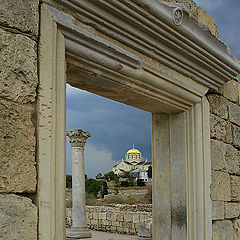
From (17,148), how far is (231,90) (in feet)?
9.08

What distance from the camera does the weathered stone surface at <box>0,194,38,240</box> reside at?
1465 millimetres

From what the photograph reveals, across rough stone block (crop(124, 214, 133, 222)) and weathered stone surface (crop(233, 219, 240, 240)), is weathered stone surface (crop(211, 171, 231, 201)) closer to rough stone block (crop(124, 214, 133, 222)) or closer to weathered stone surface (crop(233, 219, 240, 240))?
weathered stone surface (crop(233, 219, 240, 240))

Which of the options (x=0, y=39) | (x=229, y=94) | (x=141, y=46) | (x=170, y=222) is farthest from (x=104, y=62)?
(x=229, y=94)

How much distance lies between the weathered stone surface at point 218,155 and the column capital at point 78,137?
8.28 meters

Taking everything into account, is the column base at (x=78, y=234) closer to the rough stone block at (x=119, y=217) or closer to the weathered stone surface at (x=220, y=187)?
the rough stone block at (x=119, y=217)

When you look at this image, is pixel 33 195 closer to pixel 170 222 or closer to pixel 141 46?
pixel 141 46

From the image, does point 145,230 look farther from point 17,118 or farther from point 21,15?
point 21,15

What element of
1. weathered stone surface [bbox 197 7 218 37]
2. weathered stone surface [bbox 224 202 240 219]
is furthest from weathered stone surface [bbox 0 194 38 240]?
weathered stone surface [bbox 197 7 218 37]

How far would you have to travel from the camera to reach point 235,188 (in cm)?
346

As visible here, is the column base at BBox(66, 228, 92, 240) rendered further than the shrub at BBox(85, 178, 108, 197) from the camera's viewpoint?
No

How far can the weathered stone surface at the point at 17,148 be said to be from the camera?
151 centimetres

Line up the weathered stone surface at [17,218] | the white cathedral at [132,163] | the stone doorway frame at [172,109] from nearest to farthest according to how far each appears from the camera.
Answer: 1. the weathered stone surface at [17,218]
2. the stone doorway frame at [172,109]
3. the white cathedral at [132,163]

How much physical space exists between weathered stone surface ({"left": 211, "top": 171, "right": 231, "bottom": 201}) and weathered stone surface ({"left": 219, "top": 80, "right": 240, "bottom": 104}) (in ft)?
2.72

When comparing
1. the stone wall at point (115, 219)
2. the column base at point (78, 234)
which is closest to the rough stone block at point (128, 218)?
the stone wall at point (115, 219)
